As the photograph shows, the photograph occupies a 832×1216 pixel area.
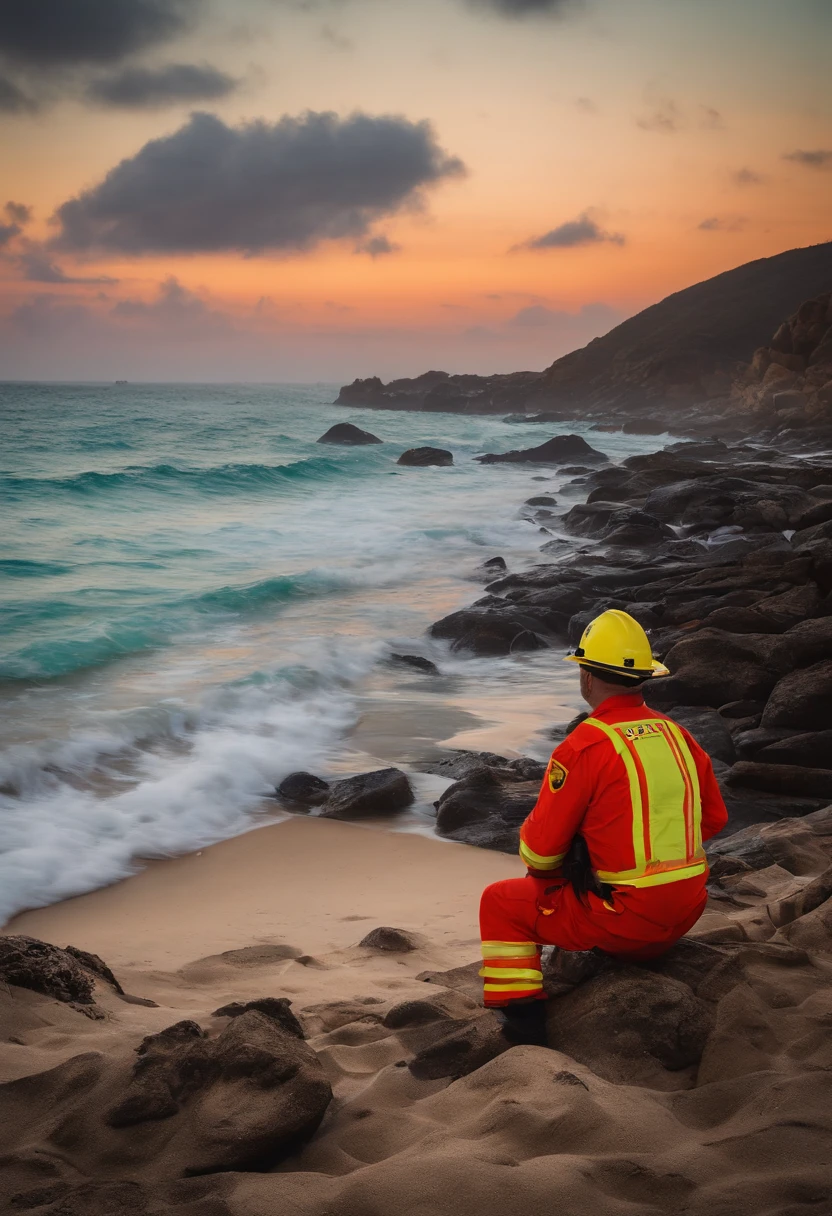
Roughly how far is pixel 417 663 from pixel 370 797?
4623 mm

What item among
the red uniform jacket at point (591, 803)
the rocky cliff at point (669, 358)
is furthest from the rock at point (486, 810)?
the rocky cliff at point (669, 358)

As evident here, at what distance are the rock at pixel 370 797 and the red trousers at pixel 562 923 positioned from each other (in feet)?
11.4

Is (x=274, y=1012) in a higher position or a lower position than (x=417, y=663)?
higher

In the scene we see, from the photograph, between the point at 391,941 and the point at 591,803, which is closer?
the point at 591,803

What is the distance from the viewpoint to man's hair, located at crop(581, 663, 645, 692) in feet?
10.9

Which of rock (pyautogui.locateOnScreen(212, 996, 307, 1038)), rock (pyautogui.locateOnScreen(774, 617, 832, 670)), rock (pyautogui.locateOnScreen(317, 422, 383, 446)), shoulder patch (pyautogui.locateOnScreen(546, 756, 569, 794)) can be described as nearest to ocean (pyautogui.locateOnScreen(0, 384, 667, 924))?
rock (pyautogui.locateOnScreen(774, 617, 832, 670))

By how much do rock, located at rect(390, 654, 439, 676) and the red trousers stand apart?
781 centimetres

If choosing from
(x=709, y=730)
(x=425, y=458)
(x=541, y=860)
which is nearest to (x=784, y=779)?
(x=709, y=730)

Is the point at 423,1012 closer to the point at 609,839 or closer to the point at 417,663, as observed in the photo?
the point at 609,839

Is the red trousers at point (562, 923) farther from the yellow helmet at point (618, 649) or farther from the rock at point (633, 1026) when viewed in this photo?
the yellow helmet at point (618, 649)

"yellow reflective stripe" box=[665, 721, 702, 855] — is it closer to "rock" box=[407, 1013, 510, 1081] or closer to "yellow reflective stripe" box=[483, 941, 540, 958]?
"yellow reflective stripe" box=[483, 941, 540, 958]

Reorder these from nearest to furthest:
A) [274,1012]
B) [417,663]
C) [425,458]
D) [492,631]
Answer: [274,1012], [417,663], [492,631], [425,458]

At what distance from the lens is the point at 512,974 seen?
3.41 meters

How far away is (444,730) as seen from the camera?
9.03 metres
